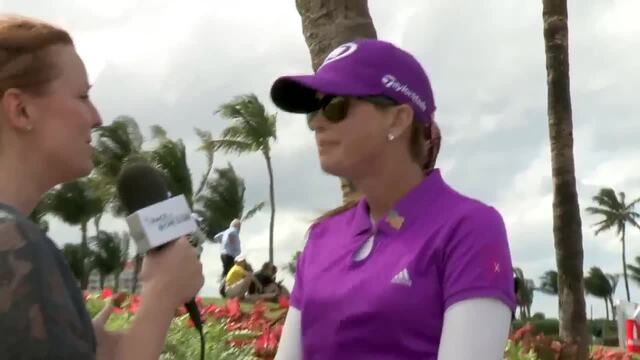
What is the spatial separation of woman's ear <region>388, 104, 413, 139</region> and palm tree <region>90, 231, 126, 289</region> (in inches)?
1877

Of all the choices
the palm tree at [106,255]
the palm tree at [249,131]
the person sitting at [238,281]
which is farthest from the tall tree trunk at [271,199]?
the person sitting at [238,281]

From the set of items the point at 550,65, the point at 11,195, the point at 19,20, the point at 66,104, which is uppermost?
the point at 550,65

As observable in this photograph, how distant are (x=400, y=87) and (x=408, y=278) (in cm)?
54

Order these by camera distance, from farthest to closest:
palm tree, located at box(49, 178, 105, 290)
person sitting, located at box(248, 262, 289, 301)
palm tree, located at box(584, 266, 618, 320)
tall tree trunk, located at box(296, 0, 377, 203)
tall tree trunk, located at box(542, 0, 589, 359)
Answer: palm tree, located at box(584, 266, 618, 320), palm tree, located at box(49, 178, 105, 290), person sitting, located at box(248, 262, 289, 301), tall tree trunk, located at box(542, 0, 589, 359), tall tree trunk, located at box(296, 0, 377, 203)

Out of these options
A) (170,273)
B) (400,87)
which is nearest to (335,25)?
(400,87)

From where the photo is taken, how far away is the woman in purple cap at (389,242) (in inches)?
114

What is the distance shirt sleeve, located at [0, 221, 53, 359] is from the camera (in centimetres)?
206

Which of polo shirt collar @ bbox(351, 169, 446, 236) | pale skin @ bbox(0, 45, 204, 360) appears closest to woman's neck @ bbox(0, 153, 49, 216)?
pale skin @ bbox(0, 45, 204, 360)

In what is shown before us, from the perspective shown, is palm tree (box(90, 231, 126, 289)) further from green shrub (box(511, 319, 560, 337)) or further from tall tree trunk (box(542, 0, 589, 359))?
tall tree trunk (box(542, 0, 589, 359))

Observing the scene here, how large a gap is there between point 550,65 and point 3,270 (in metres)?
9.01

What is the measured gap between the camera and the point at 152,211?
238 cm

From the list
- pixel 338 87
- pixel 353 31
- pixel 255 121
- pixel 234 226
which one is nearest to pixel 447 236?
pixel 338 87

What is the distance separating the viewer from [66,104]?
7.64 feet

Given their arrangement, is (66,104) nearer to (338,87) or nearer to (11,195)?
(11,195)
